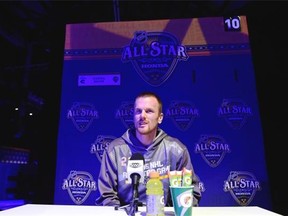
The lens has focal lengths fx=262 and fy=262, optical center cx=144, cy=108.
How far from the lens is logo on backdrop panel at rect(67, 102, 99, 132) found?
9.53ft

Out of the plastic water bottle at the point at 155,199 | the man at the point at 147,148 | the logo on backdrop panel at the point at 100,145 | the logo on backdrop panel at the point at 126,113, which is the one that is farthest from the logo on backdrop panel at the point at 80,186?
the plastic water bottle at the point at 155,199

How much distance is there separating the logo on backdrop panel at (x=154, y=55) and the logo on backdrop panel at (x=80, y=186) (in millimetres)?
1242

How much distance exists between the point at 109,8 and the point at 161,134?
241 cm

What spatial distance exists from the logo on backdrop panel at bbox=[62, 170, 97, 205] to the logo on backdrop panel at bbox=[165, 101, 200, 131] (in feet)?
3.56

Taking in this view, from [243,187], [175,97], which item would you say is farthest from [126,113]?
[243,187]

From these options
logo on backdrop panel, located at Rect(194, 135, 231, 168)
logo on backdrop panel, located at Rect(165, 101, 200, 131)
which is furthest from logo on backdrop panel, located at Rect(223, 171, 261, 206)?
logo on backdrop panel, located at Rect(165, 101, 200, 131)

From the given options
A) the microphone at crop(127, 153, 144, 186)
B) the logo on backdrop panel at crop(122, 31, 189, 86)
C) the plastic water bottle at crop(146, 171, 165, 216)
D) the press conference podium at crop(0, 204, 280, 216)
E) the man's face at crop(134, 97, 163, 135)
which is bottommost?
the press conference podium at crop(0, 204, 280, 216)

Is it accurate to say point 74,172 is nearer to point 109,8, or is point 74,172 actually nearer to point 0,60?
point 109,8

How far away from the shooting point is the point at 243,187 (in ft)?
8.86

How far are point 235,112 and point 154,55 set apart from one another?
109 cm

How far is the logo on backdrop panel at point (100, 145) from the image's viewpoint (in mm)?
2824

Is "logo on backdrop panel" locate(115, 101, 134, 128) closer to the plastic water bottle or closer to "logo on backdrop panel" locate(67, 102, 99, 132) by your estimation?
"logo on backdrop panel" locate(67, 102, 99, 132)

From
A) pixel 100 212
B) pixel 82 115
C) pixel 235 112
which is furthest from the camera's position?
pixel 82 115

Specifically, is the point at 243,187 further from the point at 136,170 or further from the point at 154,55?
the point at 136,170
